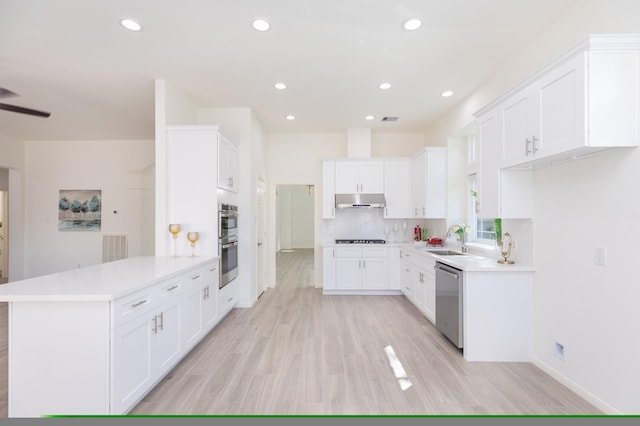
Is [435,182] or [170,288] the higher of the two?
[435,182]

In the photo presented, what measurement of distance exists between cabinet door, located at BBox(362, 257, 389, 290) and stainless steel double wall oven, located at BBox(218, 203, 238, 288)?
2.20m

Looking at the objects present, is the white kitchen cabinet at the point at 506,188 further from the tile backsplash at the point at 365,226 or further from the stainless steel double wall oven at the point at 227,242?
the stainless steel double wall oven at the point at 227,242

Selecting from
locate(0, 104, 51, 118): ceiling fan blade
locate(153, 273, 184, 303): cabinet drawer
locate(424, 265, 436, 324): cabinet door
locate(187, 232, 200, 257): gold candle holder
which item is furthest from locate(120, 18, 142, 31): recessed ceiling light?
locate(424, 265, 436, 324): cabinet door

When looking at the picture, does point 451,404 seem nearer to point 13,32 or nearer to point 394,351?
point 394,351

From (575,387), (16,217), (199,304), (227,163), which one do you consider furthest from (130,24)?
(16,217)

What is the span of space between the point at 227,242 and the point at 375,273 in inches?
103

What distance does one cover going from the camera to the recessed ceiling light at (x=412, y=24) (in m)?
2.50

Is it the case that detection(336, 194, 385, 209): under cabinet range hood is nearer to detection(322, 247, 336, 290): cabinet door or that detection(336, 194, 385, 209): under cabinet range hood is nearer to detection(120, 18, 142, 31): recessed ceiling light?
detection(322, 247, 336, 290): cabinet door

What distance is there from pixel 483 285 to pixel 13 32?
190 inches

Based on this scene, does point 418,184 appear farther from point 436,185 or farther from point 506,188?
point 506,188

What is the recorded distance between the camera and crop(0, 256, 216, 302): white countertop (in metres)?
1.77

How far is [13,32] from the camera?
2.64 metres

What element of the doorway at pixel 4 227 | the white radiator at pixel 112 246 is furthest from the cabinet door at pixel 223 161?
the doorway at pixel 4 227

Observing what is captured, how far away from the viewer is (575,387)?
2.28 meters
